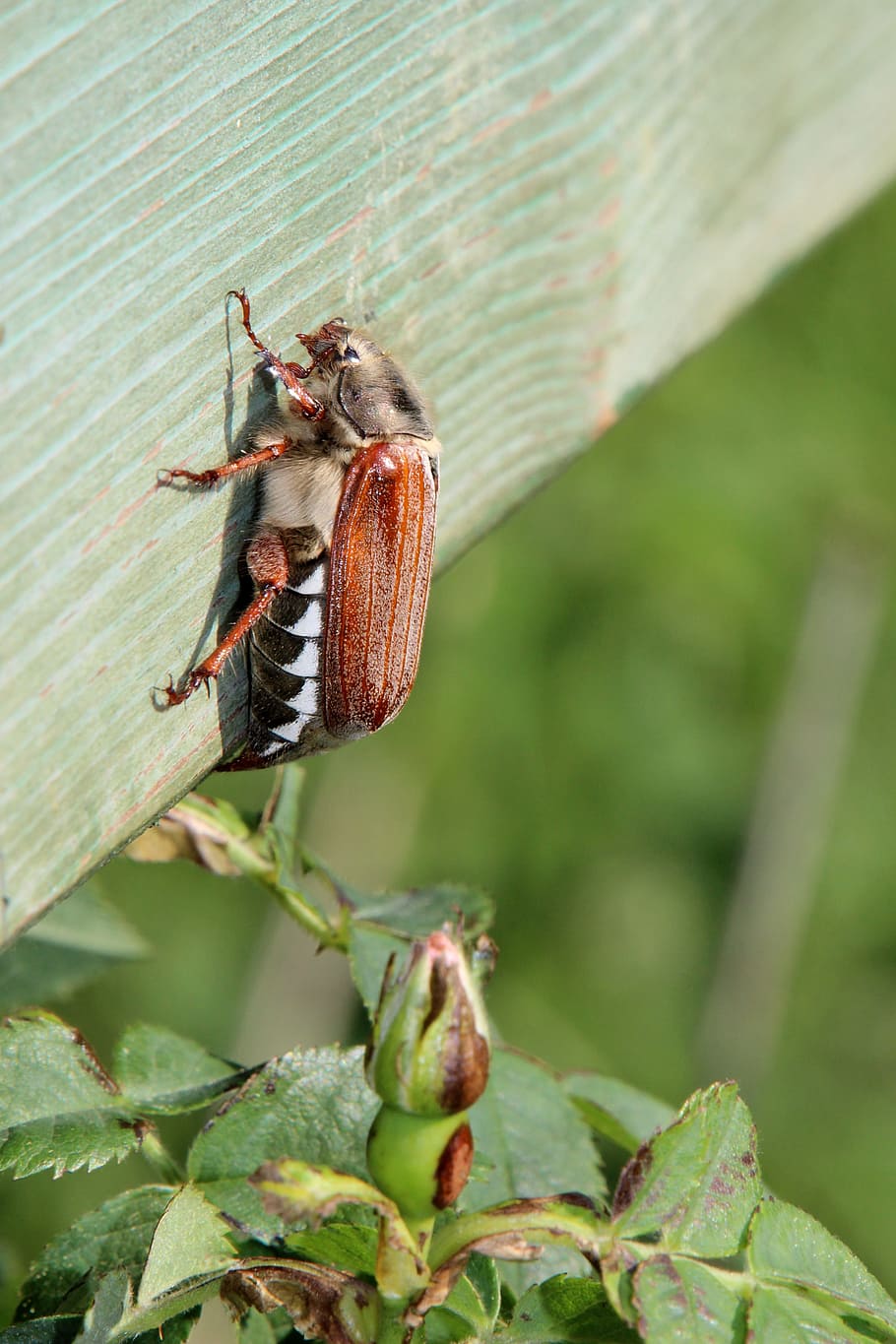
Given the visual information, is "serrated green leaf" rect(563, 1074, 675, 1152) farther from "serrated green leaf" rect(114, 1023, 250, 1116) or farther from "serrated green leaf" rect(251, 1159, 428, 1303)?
"serrated green leaf" rect(251, 1159, 428, 1303)

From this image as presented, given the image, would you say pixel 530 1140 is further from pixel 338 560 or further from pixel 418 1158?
pixel 338 560

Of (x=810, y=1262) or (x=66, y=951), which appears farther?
(x=66, y=951)

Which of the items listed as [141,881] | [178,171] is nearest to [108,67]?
[178,171]

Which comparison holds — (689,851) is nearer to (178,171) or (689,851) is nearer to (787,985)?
(787,985)

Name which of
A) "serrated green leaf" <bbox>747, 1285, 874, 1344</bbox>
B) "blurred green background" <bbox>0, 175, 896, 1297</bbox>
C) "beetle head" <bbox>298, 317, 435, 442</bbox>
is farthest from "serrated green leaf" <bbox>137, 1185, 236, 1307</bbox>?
"blurred green background" <bbox>0, 175, 896, 1297</bbox>

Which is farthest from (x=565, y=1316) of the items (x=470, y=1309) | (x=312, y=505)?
(x=312, y=505)

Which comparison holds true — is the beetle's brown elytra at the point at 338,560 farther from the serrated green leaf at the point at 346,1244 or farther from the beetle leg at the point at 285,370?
the serrated green leaf at the point at 346,1244

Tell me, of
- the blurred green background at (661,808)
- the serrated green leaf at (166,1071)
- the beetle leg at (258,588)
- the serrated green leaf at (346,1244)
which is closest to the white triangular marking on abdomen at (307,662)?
the beetle leg at (258,588)
